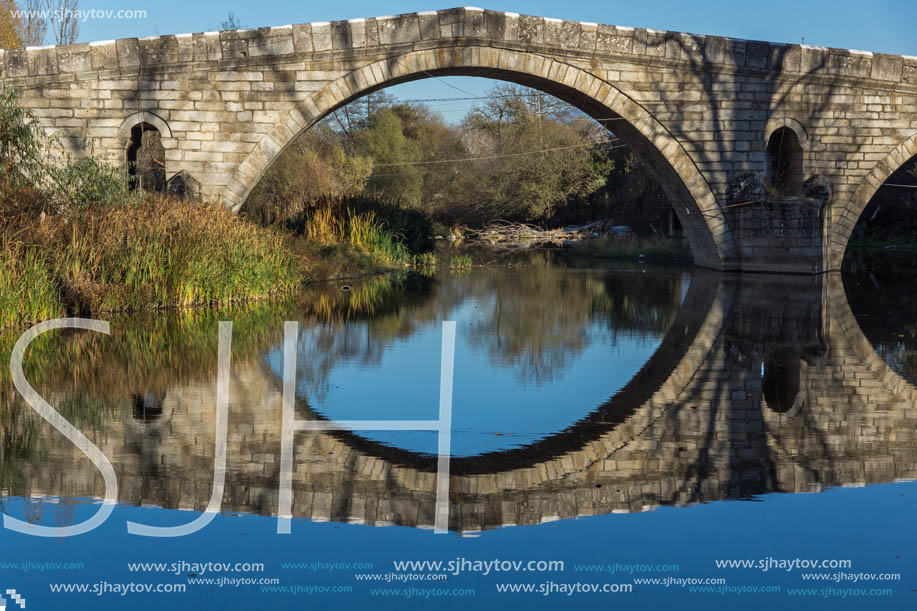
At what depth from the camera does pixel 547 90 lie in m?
17.4

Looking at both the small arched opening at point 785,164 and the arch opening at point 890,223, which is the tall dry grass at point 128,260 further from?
the arch opening at point 890,223

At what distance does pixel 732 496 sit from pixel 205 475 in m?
2.24

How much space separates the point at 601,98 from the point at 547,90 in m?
1.18

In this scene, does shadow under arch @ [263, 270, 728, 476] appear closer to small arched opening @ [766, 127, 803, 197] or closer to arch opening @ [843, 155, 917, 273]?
small arched opening @ [766, 127, 803, 197]

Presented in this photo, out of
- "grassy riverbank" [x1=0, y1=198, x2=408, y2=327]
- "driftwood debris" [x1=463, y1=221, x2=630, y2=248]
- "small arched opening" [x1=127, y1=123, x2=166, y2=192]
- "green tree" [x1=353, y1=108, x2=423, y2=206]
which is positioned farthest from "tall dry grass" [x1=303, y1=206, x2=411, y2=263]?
"green tree" [x1=353, y1=108, x2=423, y2=206]

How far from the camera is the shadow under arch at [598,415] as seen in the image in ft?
15.1

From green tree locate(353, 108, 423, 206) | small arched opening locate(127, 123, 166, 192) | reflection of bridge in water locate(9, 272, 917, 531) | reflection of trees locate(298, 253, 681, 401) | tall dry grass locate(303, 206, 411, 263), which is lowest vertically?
reflection of bridge in water locate(9, 272, 917, 531)

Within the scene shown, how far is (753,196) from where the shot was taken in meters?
17.3

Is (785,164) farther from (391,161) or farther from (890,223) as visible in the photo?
(391,161)

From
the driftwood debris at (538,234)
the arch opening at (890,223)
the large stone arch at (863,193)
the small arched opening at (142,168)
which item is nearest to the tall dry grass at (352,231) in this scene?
the small arched opening at (142,168)

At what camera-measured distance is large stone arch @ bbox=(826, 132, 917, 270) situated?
58.6ft

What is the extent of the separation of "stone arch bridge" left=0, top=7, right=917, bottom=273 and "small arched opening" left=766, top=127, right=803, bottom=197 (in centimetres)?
5

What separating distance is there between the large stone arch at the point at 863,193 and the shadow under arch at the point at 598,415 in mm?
8333

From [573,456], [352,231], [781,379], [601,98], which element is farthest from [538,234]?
[573,456]
